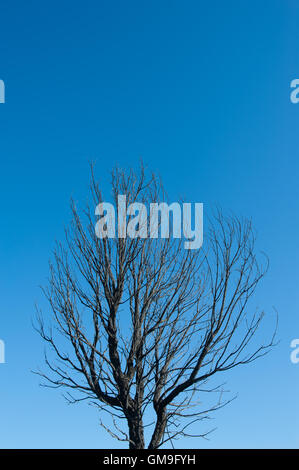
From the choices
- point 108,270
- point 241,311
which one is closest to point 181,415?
point 241,311

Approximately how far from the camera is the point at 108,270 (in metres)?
4.92

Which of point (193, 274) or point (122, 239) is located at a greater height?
point (122, 239)

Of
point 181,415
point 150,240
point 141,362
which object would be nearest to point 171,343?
point 141,362

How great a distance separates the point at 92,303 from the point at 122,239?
690 mm
